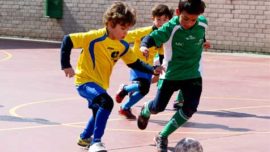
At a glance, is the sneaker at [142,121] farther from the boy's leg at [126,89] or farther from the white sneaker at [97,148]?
the boy's leg at [126,89]

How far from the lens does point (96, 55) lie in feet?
22.5

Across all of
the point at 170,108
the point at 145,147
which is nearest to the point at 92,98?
the point at 145,147

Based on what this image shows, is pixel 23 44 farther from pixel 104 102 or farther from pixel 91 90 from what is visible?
pixel 104 102

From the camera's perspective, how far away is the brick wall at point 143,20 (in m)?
20.2

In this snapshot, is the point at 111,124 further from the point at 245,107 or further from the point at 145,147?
the point at 245,107

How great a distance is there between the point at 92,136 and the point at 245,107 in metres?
3.90

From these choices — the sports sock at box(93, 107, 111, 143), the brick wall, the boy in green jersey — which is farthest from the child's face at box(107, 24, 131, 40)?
the brick wall

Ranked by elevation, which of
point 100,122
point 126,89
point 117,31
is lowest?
point 126,89

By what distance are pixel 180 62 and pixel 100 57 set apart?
87 centimetres

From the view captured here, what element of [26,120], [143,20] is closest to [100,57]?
[26,120]

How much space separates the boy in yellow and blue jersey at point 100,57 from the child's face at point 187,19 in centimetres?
54

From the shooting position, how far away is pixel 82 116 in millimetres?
9227

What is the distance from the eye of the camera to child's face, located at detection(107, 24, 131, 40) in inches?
265

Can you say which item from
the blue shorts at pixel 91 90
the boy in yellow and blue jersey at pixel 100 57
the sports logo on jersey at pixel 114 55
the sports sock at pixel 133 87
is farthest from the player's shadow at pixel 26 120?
the sports logo on jersey at pixel 114 55
